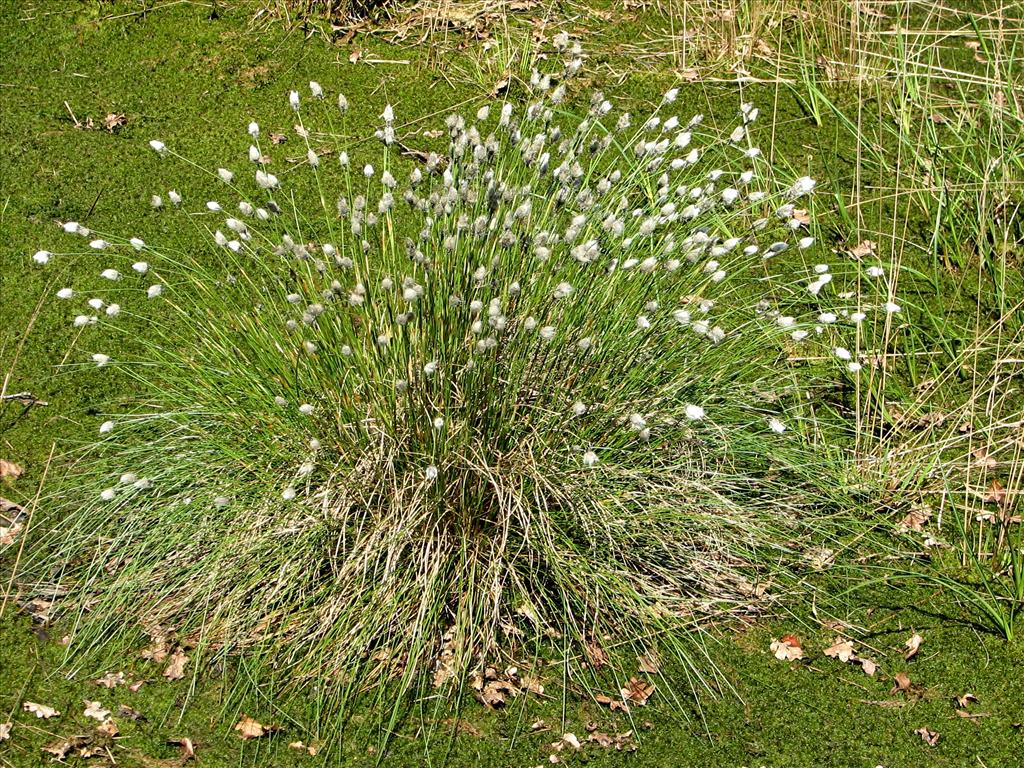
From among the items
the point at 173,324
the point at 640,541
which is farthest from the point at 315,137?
the point at 640,541

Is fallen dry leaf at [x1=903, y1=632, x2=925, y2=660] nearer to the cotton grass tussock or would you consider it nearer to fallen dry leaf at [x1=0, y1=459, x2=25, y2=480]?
the cotton grass tussock

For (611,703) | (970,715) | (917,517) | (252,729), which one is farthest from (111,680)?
(917,517)

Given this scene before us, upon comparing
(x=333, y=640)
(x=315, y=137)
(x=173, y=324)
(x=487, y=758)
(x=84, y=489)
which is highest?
(x=315, y=137)

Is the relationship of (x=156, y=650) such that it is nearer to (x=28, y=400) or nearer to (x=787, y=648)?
(x=28, y=400)

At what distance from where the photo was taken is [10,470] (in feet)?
16.2

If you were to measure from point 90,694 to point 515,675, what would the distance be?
157cm

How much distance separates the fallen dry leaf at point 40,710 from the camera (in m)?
3.99

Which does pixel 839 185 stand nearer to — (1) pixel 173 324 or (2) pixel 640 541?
(2) pixel 640 541

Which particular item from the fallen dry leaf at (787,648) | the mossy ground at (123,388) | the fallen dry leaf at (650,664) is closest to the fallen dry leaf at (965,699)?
the mossy ground at (123,388)

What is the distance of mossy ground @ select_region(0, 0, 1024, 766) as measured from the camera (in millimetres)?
4004

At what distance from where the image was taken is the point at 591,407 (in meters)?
4.36

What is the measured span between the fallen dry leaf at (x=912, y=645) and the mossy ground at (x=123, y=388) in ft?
0.07

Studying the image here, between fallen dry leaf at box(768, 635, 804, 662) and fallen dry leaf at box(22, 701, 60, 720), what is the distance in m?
2.71

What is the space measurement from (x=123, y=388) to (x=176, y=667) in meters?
1.68
